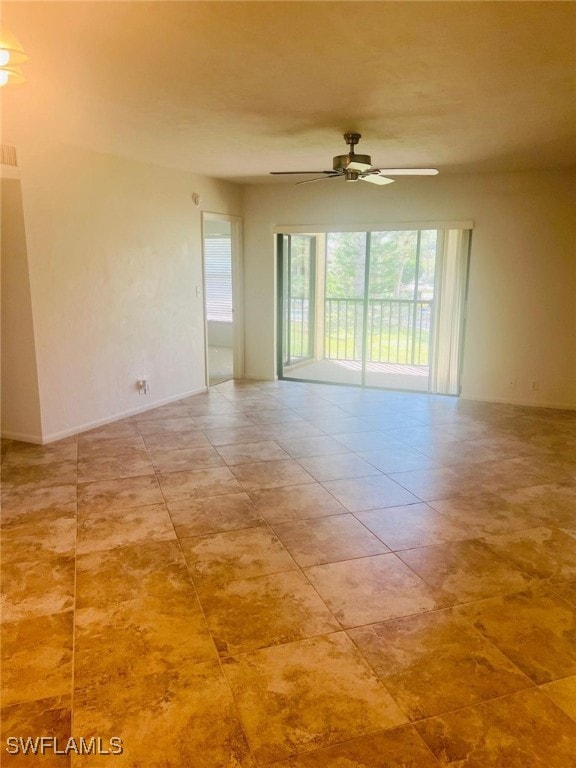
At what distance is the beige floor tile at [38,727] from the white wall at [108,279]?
9.51 ft

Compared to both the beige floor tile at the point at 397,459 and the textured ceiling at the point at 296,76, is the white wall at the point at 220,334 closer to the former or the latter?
the textured ceiling at the point at 296,76

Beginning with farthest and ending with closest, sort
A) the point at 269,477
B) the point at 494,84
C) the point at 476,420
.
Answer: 1. the point at 476,420
2. the point at 269,477
3. the point at 494,84

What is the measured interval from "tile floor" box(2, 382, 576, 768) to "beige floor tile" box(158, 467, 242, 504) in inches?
0.7

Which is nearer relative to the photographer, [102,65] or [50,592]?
[50,592]

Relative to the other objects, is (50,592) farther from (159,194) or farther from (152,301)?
(159,194)

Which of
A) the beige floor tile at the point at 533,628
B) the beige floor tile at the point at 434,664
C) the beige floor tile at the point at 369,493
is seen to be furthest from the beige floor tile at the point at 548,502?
the beige floor tile at the point at 434,664

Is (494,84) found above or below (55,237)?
above

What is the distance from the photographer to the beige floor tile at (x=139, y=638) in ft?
6.33

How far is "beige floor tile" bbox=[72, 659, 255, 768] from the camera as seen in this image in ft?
5.19

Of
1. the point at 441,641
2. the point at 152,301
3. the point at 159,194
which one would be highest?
the point at 159,194

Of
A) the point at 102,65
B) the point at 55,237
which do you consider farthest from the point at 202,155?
the point at 102,65

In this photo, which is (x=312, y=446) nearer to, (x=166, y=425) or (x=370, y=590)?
(x=166, y=425)

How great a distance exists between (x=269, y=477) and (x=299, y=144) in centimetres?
265

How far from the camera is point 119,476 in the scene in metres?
3.71
